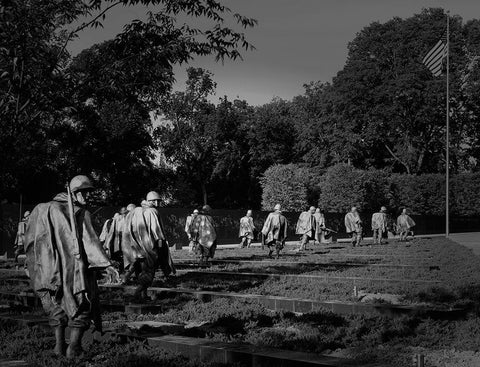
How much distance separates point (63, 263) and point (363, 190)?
51051 mm

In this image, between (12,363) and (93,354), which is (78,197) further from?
(12,363)

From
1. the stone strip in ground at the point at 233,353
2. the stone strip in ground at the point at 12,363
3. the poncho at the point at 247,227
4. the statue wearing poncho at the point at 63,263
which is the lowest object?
Answer: the stone strip in ground at the point at 12,363

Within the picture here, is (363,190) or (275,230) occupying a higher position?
(363,190)

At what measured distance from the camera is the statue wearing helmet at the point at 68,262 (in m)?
7.41

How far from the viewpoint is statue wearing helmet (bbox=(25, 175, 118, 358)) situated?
24.3 feet

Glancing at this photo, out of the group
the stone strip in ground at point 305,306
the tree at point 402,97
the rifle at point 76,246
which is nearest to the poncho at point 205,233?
the stone strip in ground at point 305,306

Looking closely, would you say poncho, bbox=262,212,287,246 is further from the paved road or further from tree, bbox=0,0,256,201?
tree, bbox=0,0,256,201

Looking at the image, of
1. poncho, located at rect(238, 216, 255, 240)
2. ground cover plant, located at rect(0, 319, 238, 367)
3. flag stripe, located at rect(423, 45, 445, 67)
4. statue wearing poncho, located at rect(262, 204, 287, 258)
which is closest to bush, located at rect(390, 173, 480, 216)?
flag stripe, located at rect(423, 45, 445, 67)

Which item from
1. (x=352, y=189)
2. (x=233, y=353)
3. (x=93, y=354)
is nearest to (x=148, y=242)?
(x=93, y=354)

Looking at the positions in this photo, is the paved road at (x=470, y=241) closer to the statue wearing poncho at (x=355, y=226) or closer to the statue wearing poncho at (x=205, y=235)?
the statue wearing poncho at (x=355, y=226)

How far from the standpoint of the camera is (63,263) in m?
7.54

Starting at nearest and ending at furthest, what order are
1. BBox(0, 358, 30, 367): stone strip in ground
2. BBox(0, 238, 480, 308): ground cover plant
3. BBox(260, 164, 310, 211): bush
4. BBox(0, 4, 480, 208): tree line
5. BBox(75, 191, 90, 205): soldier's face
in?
BBox(0, 358, 30, 367): stone strip in ground, BBox(75, 191, 90, 205): soldier's face, BBox(0, 238, 480, 308): ground cover plant, BBox(0, 4, 480, 208): tree line, BBox(260, 164, 310, 211): bush

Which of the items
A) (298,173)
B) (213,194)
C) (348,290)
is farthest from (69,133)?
(348,290)

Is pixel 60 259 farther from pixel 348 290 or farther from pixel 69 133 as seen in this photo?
pixel 69 133
